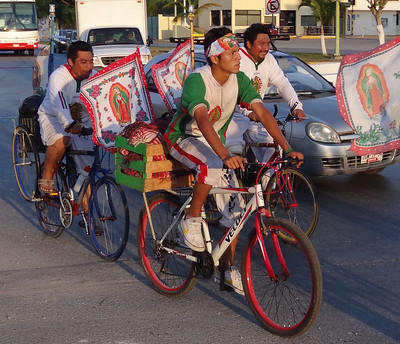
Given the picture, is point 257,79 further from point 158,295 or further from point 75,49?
point 158,295

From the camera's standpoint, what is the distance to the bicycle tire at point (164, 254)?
18.3 ft

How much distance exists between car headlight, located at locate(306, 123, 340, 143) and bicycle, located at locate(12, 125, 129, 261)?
2554 millimetres

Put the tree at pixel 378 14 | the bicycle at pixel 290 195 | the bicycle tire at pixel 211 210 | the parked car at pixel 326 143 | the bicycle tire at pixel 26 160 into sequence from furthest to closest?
the tree at pixel 378 14 < the parked car at pixel 326 143 < the bicycle tire at pixel 26 160 < the bicycle at pixel 290 195 < the bicycle tire at pixel 211 210

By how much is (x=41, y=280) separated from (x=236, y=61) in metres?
2.37

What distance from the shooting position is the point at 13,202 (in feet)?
28.9

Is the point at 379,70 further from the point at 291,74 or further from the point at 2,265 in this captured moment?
the point at 291,74

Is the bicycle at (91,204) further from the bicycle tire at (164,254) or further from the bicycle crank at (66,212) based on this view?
the bicycle tire at (164,254)

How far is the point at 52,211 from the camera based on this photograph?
742cm

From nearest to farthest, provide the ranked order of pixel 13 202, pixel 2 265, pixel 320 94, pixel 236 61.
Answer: pixel 236 61 < pixel 2 265 < pixel 13 202 < pixel 320 94

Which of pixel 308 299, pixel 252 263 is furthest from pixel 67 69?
pixel 308 299

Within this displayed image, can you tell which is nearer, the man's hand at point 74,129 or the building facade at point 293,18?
the man's hand at point 74,129

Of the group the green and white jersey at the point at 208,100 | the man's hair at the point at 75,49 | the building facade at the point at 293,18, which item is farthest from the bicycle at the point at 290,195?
the building facade at the point at 293,18

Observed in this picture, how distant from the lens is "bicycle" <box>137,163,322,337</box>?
465 cm

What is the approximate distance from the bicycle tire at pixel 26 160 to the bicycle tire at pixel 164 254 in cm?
201
